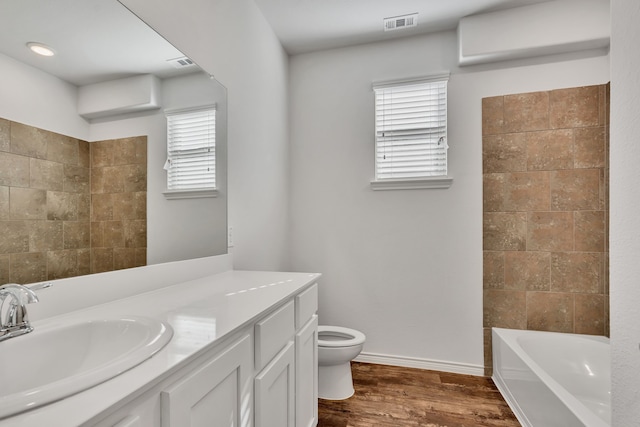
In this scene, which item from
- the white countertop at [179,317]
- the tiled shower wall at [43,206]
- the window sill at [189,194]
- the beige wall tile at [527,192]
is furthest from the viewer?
the beige wall tile at [527,192]

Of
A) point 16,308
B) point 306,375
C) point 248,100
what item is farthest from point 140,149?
point 306,375

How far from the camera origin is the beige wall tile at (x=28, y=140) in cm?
87

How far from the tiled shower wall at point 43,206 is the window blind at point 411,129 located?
202 cm

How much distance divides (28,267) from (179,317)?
0.43 metres

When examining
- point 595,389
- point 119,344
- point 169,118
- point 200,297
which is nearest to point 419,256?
point 595,389

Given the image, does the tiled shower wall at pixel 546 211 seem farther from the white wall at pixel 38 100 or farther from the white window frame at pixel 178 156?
the white wall at pixel 38 100

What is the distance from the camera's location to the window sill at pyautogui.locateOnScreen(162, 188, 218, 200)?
143cm

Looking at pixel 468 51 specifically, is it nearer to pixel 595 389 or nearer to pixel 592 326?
pixel 592 326

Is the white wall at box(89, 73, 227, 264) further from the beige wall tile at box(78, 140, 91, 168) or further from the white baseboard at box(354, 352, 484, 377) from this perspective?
the white baseboard at box(354, 352, 484, 377)

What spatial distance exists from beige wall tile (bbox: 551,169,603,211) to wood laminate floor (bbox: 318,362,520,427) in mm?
1386

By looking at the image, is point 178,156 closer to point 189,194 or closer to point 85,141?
point 189,194

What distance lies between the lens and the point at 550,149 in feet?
7.56

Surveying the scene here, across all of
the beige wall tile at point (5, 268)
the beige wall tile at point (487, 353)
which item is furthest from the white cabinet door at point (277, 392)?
the beige wall tile at point (487, 353)

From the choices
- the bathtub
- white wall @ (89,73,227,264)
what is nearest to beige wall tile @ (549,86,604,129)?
the bathtub
